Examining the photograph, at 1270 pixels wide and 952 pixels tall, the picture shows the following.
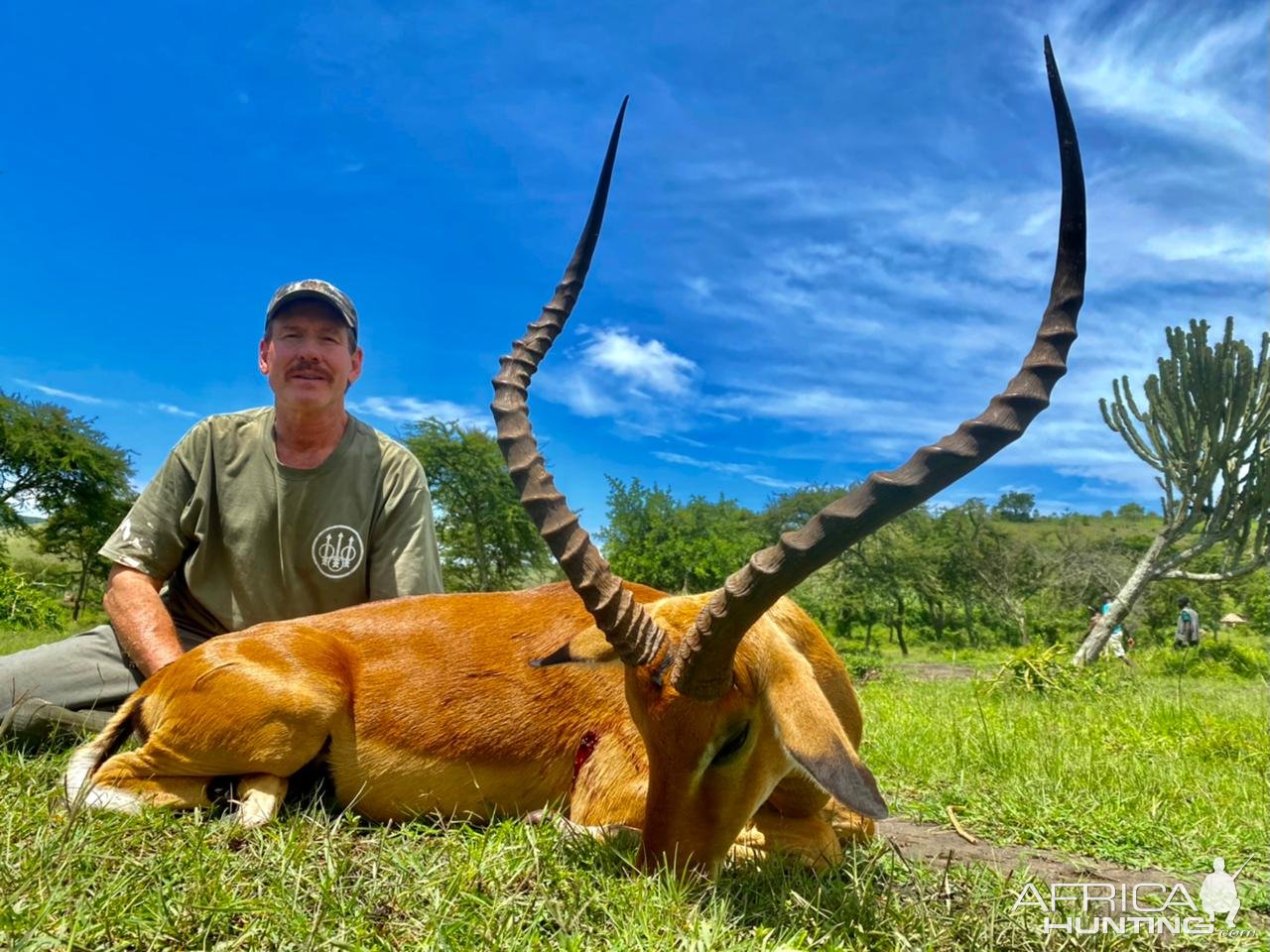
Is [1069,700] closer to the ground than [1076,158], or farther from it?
closer to the ground

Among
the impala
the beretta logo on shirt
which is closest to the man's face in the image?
the beretta logo on shirt

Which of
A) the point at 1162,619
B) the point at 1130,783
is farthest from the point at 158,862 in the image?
the point at 1162,619

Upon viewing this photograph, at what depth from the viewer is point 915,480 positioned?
249 cm

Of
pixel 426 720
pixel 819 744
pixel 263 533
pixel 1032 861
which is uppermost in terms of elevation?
pixel 263 533

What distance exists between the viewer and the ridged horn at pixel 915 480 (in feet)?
7.97

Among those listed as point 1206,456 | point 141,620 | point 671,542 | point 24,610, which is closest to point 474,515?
point 671,542

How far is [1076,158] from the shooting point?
2482 mm

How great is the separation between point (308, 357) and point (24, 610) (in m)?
22.7

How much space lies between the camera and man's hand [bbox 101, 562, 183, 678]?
15.1 ft

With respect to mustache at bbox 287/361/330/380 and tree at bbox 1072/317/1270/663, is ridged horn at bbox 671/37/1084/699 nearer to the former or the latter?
mustache at bbox 287/361/330/380

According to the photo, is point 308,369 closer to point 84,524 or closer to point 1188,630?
point 1188,630

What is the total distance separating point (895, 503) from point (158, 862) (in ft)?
8.66

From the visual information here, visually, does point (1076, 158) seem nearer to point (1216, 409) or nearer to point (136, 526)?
point (136, 526)

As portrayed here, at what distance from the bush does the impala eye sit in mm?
23401
